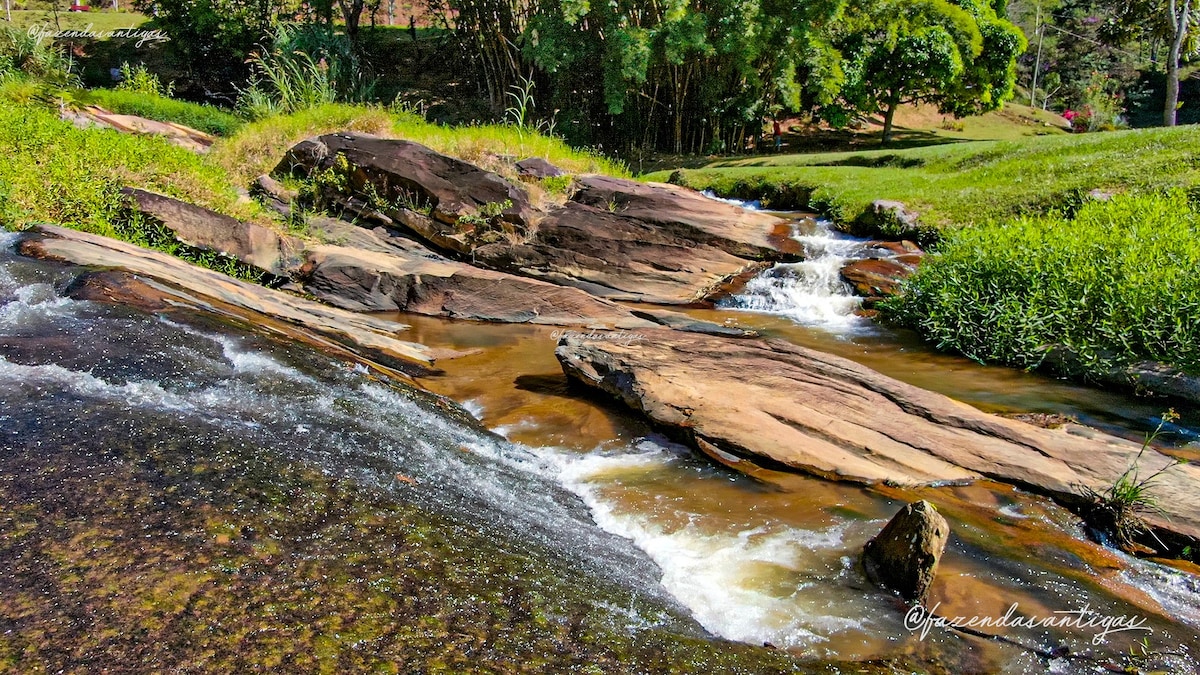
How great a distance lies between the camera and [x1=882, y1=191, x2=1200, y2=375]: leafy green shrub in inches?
278

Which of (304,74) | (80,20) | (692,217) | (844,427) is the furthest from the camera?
(80,20)

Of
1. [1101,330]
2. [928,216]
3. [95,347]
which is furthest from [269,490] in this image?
[928,216]

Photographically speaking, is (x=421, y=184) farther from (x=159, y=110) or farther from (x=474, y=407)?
(x=159, y=110)

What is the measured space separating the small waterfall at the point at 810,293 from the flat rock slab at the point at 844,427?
3.70m

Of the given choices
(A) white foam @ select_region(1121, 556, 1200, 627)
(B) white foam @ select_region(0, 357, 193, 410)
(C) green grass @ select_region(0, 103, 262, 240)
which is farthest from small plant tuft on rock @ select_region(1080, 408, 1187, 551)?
(C) green grass @ select_region(0, 103, 262, 240)

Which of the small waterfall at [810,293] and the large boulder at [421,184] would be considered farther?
the large boulder at [421,184]

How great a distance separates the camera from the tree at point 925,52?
2288cm

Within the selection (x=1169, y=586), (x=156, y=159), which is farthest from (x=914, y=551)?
(x=156, y=159)

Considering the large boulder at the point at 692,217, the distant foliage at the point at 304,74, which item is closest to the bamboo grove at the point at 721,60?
the distant foliage at the point at 304,74

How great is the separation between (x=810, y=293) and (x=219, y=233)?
25.6 ft

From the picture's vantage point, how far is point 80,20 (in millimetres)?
33844

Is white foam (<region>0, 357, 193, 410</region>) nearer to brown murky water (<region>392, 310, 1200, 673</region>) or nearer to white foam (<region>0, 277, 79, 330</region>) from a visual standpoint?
white foam (<region>0, 277, 79, 330</region>)

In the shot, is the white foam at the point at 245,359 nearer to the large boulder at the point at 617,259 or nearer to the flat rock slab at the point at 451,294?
the flat rock slab at the point at 451,294

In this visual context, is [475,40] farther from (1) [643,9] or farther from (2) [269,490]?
(2) [269,490]
